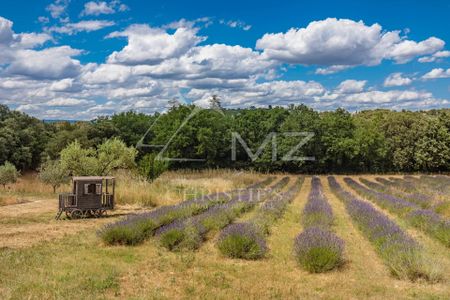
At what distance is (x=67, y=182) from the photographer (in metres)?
25.9

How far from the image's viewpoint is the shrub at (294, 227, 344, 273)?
7578 millimetres

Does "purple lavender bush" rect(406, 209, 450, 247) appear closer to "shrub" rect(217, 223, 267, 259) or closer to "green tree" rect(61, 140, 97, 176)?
"shrub" rect(217, 223, 267, 259)

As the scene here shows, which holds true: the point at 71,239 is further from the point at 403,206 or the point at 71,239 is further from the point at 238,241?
the point at 403,206

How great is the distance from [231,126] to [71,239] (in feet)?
131

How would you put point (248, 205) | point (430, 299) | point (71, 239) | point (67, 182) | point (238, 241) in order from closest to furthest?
point (430, 299), point (238, 241), point (71, 239), point (248, 205), point (67, 182)

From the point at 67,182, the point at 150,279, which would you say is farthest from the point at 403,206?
the point at 67,182

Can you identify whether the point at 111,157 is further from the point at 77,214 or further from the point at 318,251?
the point at 318,251

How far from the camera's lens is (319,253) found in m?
7.68

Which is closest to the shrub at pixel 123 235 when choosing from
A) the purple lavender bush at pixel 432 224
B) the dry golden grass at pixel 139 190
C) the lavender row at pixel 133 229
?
the lavender row at pixel 133 229

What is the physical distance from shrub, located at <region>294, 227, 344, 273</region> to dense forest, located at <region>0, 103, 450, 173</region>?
117ft

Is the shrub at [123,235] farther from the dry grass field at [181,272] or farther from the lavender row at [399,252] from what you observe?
the lavender row at [399,252]

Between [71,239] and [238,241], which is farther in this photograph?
[71,239]

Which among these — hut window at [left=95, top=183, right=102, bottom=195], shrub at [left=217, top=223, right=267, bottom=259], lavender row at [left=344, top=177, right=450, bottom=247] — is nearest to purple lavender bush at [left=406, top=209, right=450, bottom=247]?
lavender row at [left=344, top=177, right=450, bottom=247]

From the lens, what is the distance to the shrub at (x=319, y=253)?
24.9 feet
